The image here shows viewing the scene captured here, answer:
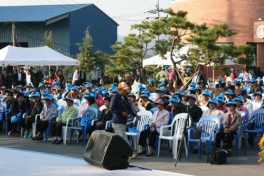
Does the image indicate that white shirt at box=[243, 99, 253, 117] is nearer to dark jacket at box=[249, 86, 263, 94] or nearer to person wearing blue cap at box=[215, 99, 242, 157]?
person wearing blue cap at box=[215, 99, 242, 157]

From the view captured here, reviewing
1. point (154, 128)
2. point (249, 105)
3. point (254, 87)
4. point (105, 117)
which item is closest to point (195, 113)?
point (154, 128)

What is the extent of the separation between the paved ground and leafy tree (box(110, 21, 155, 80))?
13209mm

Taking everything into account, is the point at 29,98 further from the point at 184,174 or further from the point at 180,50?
the point at 180,50

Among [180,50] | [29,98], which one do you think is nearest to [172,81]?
[180,50]

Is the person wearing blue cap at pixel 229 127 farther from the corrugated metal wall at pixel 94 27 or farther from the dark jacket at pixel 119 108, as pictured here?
the corrugated metal wall at pixel 94 27

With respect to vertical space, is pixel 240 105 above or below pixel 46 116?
above

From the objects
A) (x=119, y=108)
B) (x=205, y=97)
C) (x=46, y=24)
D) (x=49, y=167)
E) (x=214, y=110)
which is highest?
(x=46, y=24)

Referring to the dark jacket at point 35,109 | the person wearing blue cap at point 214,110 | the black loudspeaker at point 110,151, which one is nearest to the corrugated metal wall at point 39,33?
the dark jacket at point 35,109

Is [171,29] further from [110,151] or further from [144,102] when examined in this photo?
[110,151]

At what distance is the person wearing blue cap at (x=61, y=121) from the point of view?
15.5 metres

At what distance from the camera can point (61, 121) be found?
51.3ft

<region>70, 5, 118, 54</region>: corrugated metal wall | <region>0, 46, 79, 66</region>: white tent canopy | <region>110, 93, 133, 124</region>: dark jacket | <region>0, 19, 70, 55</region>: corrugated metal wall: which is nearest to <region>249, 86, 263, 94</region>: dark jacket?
<region>0, 46, 79, 66</region>: white tent canopy

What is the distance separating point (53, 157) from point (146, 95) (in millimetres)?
4228

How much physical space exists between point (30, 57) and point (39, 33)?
88.4 feet
